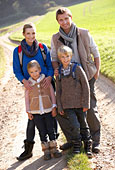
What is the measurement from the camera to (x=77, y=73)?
494cm

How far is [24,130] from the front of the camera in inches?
289

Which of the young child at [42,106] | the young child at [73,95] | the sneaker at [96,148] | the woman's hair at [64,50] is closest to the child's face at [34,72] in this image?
the young child at [42,106]

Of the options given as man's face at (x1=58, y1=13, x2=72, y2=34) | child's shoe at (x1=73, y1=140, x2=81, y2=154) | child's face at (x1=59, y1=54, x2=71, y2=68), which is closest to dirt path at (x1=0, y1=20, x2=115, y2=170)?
child's shoe at (x1=73, y1=140, x2=81, y2=154)

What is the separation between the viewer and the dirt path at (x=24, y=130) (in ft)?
17.0

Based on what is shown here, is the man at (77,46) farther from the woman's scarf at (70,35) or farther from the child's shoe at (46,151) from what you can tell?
the child's shoe at (46,151)

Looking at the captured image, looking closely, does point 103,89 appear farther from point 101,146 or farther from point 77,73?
point 77,73

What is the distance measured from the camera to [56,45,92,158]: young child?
4.93m

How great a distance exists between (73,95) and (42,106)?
2.10 ft

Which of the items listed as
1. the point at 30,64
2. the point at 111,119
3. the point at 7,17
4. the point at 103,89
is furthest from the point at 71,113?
the point at 7,17

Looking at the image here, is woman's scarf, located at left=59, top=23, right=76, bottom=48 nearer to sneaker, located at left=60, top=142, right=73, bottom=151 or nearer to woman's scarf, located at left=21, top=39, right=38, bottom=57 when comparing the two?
woman's scarf, located at left=21, top=39, right=38, bottom=57

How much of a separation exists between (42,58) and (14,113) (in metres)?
4.22

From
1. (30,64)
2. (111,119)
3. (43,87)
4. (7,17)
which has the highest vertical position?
(7,17)

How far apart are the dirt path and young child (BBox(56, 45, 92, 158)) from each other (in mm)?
425

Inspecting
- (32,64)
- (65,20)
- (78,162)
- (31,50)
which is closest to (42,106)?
(32,64)
